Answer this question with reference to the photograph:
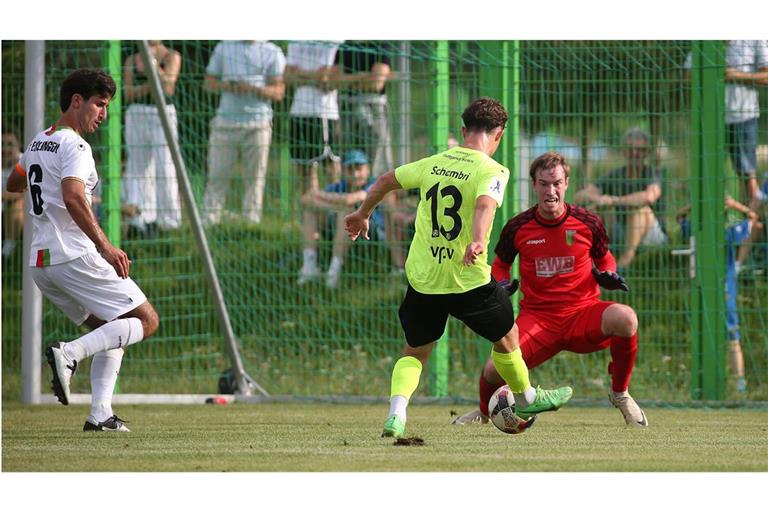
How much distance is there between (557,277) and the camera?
8258 millimetres

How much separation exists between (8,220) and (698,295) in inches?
258

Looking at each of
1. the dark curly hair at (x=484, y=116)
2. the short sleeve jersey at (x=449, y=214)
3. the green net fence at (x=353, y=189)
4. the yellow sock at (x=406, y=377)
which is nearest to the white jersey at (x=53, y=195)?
the short sleeve jersey at (x=449, y=214)

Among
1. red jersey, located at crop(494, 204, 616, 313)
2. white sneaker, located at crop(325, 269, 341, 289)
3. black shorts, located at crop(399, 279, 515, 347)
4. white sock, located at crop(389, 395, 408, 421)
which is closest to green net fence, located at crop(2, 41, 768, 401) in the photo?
white sneaker, located at crop(325, 269, 341, 289)

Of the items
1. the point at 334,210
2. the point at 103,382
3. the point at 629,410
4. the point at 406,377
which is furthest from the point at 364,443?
the point at 334,210

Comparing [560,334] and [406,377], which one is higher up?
[560,334]

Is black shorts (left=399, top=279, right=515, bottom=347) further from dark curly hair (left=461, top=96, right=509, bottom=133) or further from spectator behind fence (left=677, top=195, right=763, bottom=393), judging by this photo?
spectator behind fence (left=677, top=195, right=763, bottom=393)

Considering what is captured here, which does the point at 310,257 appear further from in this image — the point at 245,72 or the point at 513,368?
the point at 513,368

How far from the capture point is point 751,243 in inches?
416

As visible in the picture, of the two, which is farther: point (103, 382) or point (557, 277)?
point (557, 277)

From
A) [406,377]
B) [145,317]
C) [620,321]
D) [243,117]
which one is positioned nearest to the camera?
[406,377]

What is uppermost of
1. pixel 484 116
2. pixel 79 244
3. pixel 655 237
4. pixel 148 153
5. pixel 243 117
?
pixel 243 117

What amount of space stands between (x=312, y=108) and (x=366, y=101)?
1.59ft

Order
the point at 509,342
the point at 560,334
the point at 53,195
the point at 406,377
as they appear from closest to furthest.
A: the point at 406,377 < the point at 509,342 < the point at 53,195 < the point at 560,334

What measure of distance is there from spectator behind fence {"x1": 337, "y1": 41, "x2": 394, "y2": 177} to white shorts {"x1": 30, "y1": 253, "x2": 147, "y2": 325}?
4028 millimetres
